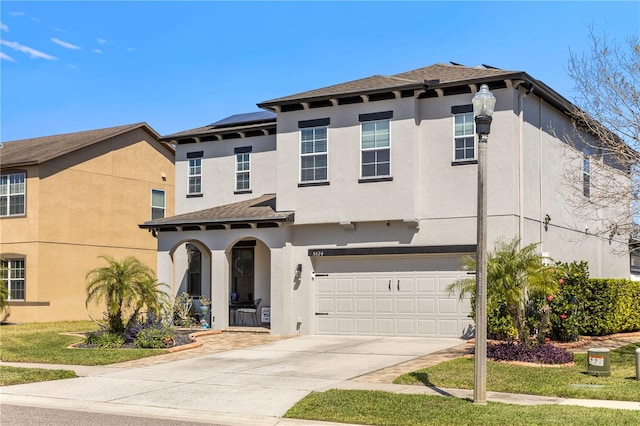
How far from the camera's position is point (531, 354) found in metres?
15.3

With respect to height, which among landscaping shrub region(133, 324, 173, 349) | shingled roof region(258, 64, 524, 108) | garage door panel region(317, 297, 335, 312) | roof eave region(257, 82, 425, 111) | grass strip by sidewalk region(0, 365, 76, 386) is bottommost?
grass strip by sidewalk region(0, 365, 76, 386)

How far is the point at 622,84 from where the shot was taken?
1652 centimetres

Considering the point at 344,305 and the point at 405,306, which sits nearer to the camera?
the point at 405,306

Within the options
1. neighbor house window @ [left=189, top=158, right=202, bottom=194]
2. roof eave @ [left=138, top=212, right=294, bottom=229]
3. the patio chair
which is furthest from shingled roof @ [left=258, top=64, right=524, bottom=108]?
the patio chair

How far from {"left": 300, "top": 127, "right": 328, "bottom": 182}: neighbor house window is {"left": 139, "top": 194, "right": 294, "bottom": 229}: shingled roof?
1.33 meters

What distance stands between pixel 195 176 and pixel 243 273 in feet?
13.8

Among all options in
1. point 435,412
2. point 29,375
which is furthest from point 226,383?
point 435,412

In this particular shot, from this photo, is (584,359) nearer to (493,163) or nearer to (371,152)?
(493,163)

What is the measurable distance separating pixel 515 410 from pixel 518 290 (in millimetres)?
5095

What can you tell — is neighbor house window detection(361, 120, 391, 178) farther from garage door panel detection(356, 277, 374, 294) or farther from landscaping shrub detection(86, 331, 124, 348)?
landscaping shrub detection(86, 331, 124, 348)

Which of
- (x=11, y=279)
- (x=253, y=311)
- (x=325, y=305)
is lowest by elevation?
(x=253, y=311)

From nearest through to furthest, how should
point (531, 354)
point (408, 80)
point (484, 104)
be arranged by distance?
point (484, 104) → point (531, 354) → point (408, 80)

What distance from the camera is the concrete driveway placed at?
11820mm

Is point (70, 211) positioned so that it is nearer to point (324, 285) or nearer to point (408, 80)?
point (324, 285)
